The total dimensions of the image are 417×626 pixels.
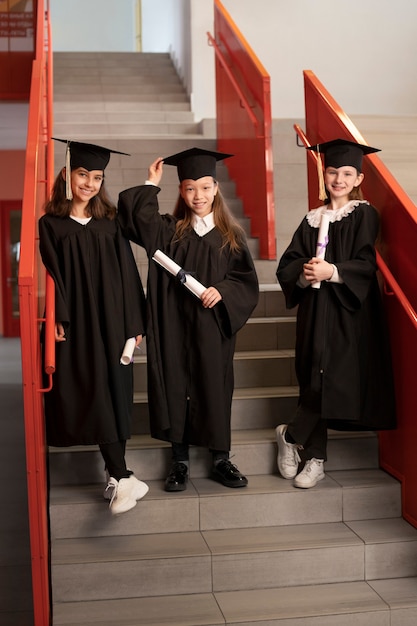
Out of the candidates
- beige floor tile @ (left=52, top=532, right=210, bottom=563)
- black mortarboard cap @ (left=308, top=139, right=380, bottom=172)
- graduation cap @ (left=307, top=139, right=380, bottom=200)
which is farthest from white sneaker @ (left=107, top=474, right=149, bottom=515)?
black mortarboard cap @ (left=308, top=139, right=380, bottom=172)

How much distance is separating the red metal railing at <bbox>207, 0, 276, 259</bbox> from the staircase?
1.83 m

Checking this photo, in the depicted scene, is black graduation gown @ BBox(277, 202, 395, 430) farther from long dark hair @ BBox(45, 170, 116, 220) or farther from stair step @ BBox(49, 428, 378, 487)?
long dark hair @ BBox(45, 170, 116, 220)

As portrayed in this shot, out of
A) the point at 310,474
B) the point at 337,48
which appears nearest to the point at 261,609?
the point at 310,474

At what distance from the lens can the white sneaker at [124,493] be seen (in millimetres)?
3568

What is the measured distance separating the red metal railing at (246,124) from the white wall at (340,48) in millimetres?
1731

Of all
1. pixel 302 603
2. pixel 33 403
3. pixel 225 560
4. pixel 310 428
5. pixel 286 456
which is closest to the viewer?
pixel 33 403

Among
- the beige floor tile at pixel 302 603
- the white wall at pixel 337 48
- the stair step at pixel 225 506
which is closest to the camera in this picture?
the beige floor tile at pixel 302 603

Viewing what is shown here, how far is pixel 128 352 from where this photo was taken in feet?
12.0

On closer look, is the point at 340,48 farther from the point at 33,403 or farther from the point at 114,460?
the point at 33,403

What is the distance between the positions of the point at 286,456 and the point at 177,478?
1.75 feet

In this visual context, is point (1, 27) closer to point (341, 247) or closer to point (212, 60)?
point (212, 60)

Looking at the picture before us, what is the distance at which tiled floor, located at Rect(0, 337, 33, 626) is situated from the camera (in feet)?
12.4

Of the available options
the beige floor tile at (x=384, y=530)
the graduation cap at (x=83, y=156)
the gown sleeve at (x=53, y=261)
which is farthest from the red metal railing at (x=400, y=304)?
the gown sleeve at (x=53, y=261)

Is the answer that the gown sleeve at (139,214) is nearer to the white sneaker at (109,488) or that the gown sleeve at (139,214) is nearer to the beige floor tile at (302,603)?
the white sneaker at (109,488)
